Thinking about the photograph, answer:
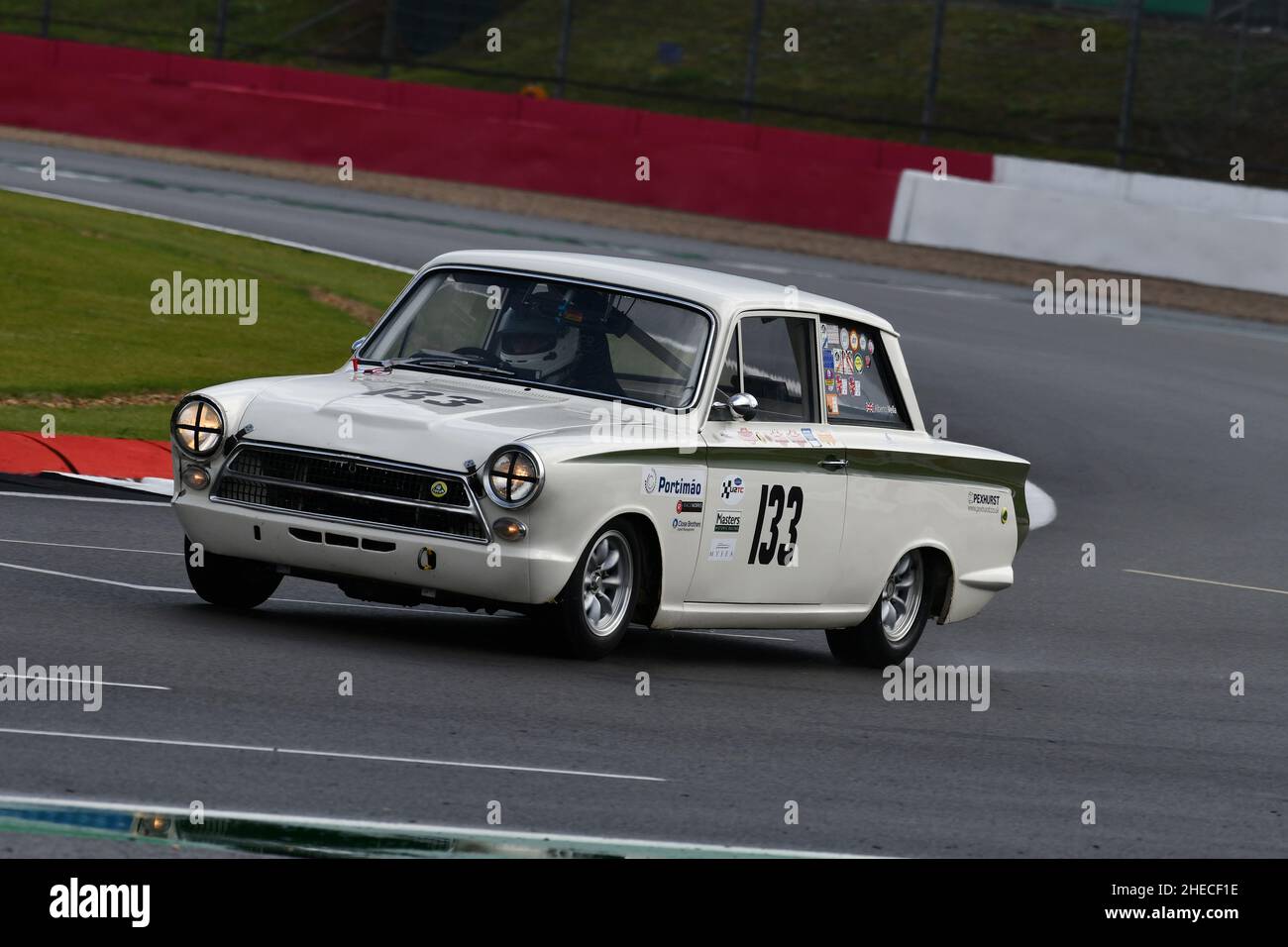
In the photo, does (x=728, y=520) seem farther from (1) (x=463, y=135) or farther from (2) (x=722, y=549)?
(1) (x=463, y=135)

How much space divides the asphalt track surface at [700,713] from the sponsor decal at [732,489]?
2.49 feet

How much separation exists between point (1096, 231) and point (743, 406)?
20.6 meters

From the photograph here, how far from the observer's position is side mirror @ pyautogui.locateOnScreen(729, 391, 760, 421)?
9.22 meters

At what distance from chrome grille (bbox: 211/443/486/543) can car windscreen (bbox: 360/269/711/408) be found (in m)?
1.07

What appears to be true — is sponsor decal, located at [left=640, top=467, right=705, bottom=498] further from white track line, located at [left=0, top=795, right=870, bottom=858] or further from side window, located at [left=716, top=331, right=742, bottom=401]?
white track line, located at [left=0, top=795, right=870, bottom=858]

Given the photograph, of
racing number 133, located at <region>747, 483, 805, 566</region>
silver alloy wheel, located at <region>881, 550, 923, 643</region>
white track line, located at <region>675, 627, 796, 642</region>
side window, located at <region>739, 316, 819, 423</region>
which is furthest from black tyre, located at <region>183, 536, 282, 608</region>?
silver alloy wheel, located at <region>881, 550, 923, 643</region>

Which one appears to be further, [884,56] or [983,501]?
[884,56]

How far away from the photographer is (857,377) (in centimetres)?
1026

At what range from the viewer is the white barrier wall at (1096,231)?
28.3 meters

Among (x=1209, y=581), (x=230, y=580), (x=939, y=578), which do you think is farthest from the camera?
(x=1209, y=581)

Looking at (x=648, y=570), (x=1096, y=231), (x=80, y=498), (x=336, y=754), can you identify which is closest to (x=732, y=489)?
(x=648, y=570)

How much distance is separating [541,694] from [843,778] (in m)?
1.28

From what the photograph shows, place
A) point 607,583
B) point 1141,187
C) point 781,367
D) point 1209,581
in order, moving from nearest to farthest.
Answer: point 607,583 < point 781,367 < point 1209,581 < point 1141,187

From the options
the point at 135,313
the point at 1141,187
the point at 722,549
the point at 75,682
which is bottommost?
the point at 75,682
